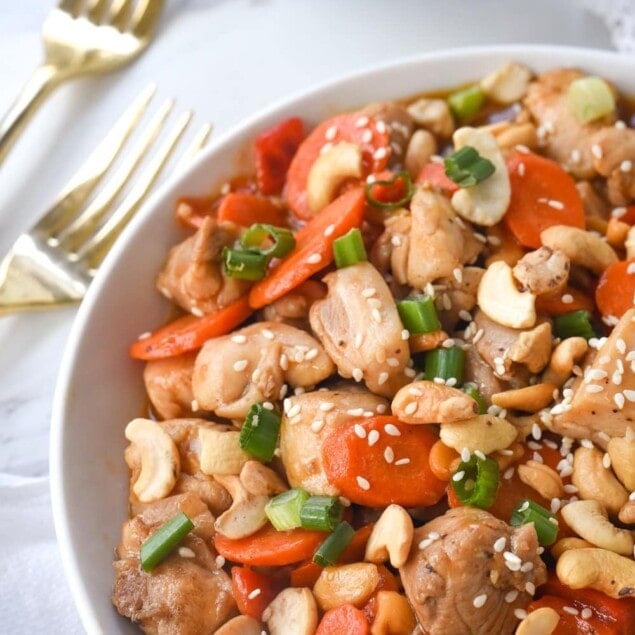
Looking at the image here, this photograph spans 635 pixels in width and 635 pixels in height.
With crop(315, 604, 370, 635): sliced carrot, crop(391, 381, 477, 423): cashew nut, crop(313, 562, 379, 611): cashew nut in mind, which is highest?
crop(391, 381, 477, 423): cashew nut

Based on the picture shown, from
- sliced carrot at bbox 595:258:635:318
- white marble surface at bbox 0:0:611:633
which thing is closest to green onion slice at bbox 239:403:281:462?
sliced carrot at bbox 595:258:635:318

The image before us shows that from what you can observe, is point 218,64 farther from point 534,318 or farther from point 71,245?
point 534,318

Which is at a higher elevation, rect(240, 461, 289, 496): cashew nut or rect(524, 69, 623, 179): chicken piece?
rect(524, 69, 623, 179): chicken piece

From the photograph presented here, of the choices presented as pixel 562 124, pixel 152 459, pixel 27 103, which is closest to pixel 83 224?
pixel 27 103

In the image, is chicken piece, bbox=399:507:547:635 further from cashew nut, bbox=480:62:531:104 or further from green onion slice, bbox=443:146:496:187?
cashew nut, bbox=480:62:531:104

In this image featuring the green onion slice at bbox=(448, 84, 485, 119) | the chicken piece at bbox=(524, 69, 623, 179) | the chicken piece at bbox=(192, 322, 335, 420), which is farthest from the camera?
the green onion slice at bbox=(448, 84, 485, 119)

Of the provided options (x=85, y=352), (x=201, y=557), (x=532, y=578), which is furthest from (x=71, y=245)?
(x=532, y=578)

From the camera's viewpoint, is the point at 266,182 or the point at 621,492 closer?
the point at 621,492
